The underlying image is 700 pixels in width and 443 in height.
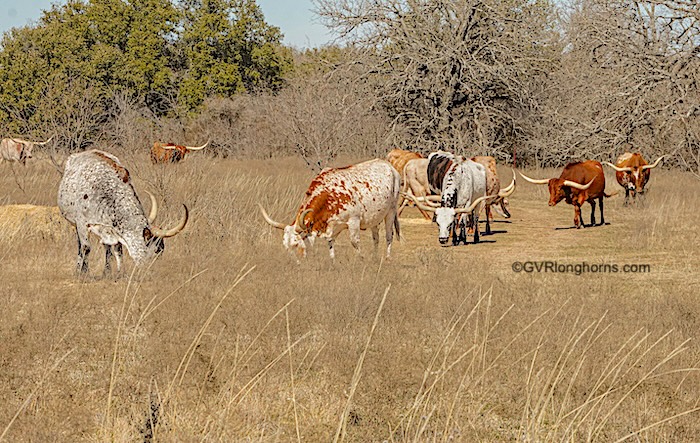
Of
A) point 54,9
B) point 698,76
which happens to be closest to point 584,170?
point 698,76

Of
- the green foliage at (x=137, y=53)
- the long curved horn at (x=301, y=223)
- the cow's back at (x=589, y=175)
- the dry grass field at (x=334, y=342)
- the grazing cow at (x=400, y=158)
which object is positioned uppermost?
the green foliage at (x=137, y=53)

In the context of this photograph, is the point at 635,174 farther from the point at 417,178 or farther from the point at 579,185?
the point at 417,178

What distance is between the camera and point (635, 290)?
9.70 m

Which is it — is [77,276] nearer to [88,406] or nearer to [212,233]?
[212,233]

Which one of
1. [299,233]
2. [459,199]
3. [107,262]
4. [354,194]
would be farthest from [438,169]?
[107,262]

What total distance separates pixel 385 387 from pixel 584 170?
36.4 feet

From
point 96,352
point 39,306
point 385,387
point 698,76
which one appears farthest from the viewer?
point 698,76

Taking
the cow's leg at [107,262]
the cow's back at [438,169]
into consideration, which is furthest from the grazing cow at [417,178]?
the cow's leg at [107,262]

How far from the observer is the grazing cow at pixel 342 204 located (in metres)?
10.5

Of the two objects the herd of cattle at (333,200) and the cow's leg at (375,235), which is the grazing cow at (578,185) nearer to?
the herd of cattle at (333,200)

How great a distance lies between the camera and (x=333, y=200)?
1088 cm

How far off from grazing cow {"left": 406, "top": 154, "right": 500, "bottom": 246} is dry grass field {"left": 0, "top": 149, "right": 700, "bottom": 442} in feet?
1.75

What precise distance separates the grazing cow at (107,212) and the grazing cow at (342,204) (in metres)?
1.73

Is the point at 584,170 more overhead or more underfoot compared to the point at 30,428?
more overhead
